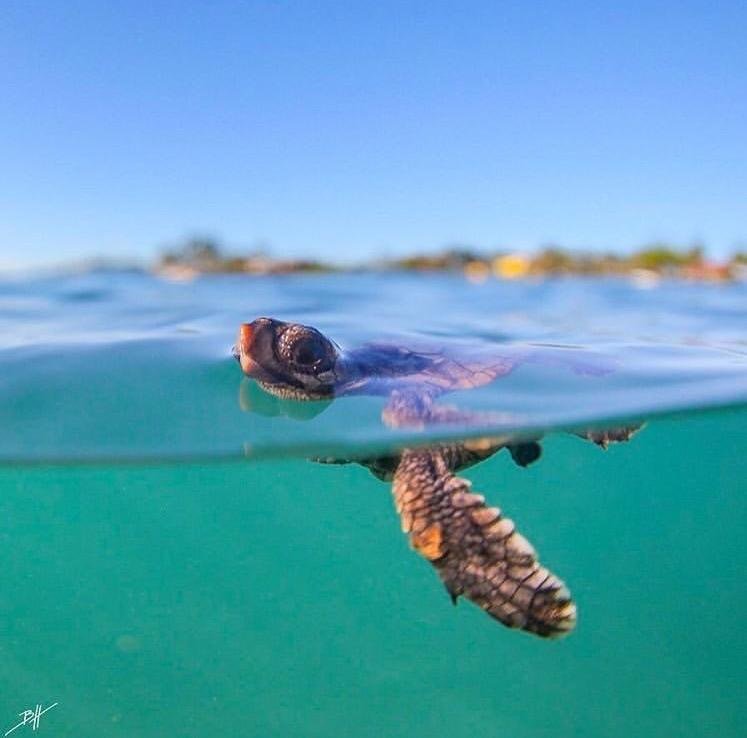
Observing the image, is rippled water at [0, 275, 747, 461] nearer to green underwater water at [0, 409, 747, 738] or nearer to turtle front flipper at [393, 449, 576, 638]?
green underwater water at [0, 409, 747, 738]

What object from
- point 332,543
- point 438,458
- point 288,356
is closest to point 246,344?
point 288,356

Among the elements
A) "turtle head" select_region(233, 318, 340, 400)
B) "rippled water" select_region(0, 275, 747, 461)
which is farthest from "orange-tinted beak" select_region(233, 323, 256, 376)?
"rippled water" select_region(0, 275, 747, 461)

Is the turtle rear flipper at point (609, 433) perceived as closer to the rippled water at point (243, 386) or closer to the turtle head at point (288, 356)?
the rippled water at point (243, 386)

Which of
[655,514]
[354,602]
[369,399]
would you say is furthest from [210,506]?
[655,514]

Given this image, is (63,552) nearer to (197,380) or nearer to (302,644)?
(302,644)

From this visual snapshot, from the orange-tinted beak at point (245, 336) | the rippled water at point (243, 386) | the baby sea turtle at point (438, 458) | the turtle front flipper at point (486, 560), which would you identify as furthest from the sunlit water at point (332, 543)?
the turtle front flipper at point (486, 560)

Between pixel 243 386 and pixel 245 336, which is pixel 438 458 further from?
pixel 243 386
